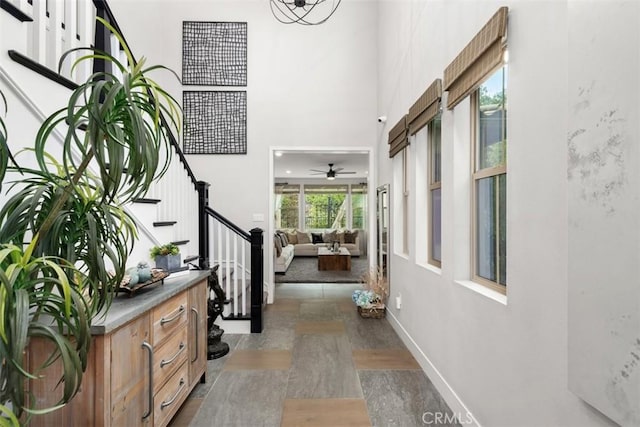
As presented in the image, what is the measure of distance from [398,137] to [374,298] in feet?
6.29

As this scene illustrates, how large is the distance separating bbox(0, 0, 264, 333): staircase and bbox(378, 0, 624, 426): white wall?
1954mm

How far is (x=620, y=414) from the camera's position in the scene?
36.5 inches

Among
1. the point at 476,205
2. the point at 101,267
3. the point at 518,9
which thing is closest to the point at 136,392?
the point at 101,267

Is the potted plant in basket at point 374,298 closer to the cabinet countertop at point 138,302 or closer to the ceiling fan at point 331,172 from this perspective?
the cabinet countertop at point 138,302

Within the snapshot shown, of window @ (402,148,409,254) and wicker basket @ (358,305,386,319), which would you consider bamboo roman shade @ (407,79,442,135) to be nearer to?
window @ (402,148,409,254)

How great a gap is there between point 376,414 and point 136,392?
1363 mm

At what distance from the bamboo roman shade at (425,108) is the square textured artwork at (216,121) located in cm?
258

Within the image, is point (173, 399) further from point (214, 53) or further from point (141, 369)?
point (214, 53)

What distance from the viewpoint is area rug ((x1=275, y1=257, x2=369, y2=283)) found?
247 inches

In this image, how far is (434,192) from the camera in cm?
278

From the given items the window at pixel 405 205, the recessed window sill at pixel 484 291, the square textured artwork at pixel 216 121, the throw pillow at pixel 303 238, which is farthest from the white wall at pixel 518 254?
the throw pillow at pixel 303 238

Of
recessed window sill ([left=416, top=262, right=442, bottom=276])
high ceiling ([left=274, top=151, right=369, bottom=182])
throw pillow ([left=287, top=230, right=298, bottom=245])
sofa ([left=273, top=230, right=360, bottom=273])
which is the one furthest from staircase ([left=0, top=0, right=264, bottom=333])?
throw pillow ([left=287, top=230, right=298, bottom=245])

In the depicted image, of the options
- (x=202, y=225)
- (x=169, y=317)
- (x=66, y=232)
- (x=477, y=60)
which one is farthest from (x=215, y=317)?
(x=477, y=60)

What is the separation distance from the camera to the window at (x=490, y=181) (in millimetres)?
1783
